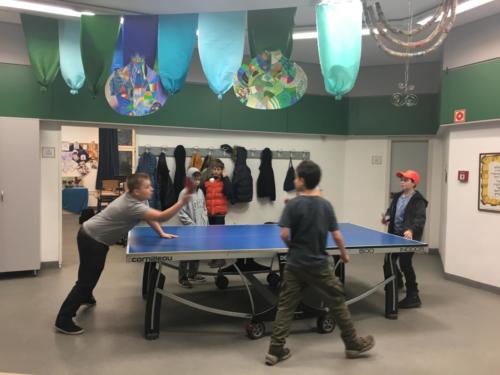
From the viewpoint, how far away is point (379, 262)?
643cm

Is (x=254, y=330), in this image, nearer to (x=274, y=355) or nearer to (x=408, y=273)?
(x=274, y=355)

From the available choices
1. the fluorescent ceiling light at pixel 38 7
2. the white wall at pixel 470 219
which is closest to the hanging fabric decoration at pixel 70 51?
the fluorescent ceiling light at pixel 38 7

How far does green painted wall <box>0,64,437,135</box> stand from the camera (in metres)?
5.35

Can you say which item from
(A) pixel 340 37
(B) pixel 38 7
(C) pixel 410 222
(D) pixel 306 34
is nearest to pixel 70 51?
(B) pixel 38 7

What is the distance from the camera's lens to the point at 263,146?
23.0ft

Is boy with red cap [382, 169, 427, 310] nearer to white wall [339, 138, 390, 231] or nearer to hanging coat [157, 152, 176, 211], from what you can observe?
white wall [339, 138, 390, 231]

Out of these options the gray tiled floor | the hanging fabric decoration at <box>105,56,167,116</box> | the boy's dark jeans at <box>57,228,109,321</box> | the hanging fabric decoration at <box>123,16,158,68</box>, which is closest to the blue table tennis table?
the gray tiled floor

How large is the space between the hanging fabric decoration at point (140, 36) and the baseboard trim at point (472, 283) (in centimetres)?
449

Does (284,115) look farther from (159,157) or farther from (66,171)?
(66,171)

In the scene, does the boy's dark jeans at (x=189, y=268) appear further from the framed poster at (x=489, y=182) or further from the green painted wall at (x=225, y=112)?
the framed poster at (x=489, y=182)

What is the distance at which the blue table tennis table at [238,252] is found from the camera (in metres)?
3.26

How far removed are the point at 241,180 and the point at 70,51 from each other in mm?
3091

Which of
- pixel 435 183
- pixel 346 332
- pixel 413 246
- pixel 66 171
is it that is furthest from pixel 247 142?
pixel 66 171

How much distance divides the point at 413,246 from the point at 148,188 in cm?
235
